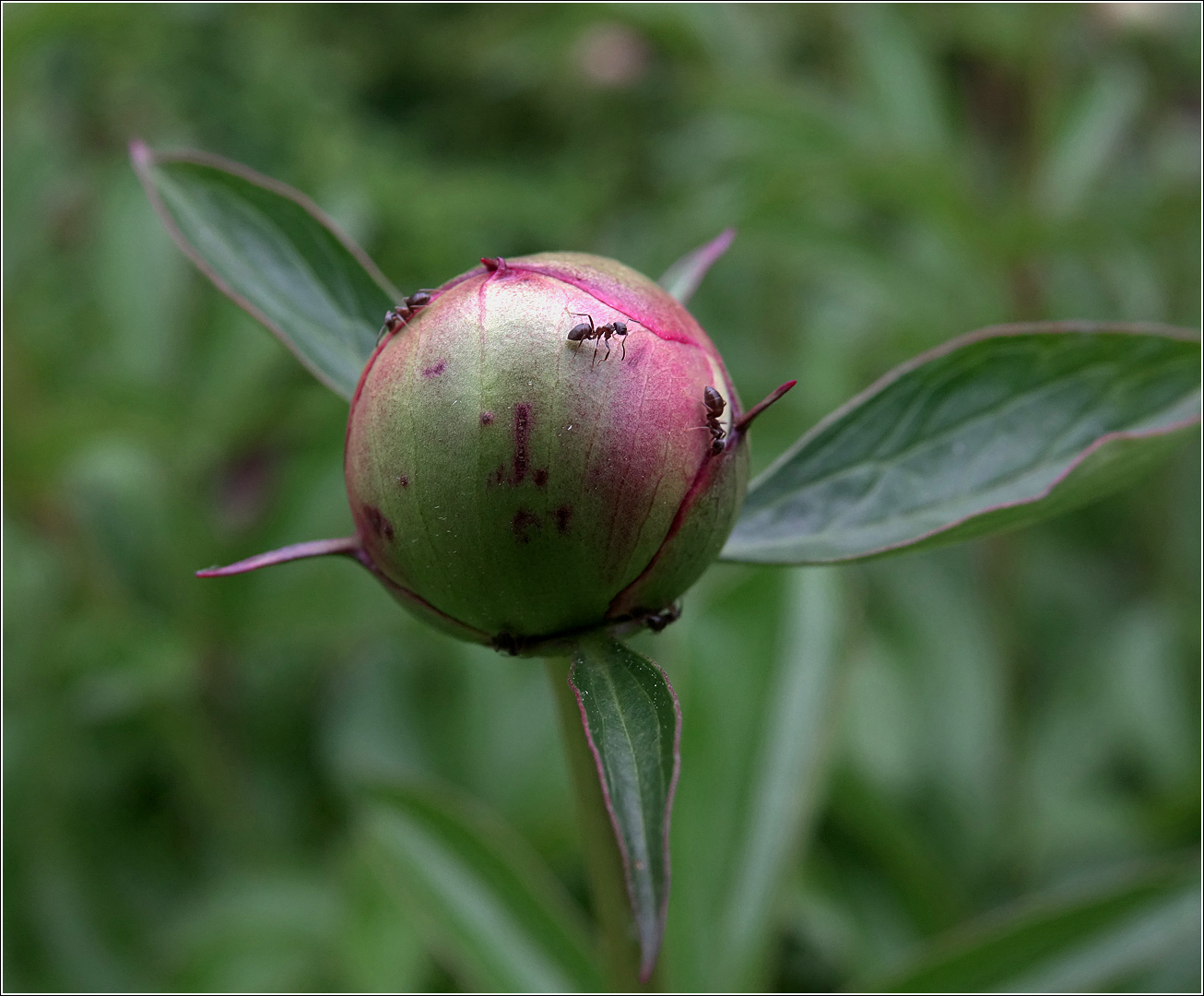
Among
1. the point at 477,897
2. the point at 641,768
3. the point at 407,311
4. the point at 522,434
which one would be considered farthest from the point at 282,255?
the point at 477,897

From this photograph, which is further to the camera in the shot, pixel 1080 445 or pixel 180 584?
pixel 180 584

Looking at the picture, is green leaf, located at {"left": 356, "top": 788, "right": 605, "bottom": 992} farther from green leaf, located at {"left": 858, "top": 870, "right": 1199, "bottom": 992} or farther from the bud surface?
the bud surface

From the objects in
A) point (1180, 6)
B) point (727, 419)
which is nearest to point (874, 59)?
point (1180, 6)

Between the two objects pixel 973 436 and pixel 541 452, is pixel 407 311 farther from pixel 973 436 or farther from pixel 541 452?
pixel 973 436

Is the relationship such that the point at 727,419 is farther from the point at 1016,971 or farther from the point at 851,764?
the point at 851,764

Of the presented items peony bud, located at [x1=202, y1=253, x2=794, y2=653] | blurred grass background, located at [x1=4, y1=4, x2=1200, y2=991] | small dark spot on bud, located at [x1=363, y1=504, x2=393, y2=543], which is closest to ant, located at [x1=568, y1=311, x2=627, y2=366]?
peony bud, located at [x1=202, y1=253, x2=794, y2=653]

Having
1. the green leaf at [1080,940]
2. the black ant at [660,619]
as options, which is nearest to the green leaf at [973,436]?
the black ant at [660,619]
